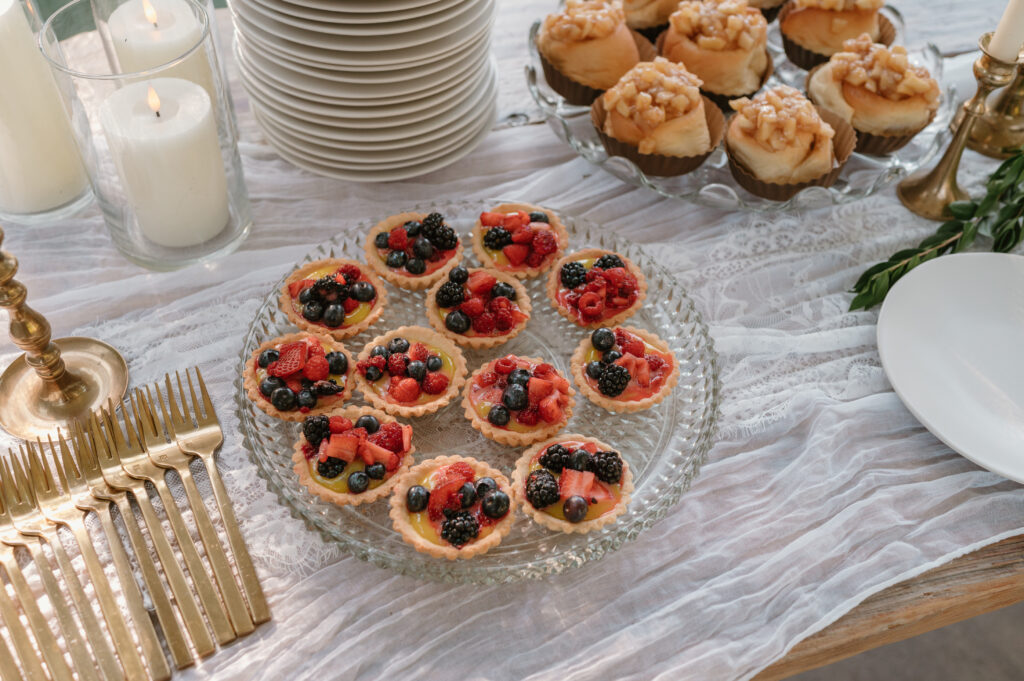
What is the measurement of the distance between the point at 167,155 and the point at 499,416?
3.12 feet

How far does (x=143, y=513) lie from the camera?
1670 mm

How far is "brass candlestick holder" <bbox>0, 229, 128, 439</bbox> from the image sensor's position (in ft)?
5.71

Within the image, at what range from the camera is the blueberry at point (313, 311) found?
201cm

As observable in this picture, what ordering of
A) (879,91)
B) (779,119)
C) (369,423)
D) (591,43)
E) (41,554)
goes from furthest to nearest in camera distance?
(591,43), (879,91), (779,119), (369,423), (41,554)

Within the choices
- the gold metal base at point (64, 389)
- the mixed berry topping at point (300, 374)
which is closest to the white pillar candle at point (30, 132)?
the gold metal base at point (64, 389)

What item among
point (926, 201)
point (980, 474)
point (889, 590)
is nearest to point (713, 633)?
point (889, 590)

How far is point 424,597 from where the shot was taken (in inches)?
66.4

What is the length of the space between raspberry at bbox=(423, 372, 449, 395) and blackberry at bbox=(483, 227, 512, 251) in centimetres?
42

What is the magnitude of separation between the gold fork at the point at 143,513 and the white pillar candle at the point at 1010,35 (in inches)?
86.7

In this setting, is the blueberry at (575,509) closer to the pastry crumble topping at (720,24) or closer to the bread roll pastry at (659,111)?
the bread roll pastry at (659,111)

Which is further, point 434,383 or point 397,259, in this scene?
point 397,259

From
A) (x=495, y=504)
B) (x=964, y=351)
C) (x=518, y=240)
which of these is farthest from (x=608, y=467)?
(x=964, y=351)

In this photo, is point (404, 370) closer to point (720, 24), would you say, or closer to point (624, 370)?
point (624, 370)

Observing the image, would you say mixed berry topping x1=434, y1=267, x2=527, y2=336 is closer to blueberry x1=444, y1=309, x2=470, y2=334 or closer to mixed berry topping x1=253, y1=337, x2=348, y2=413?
blueberry x1=444, y1=309, x2=470, y2=334
